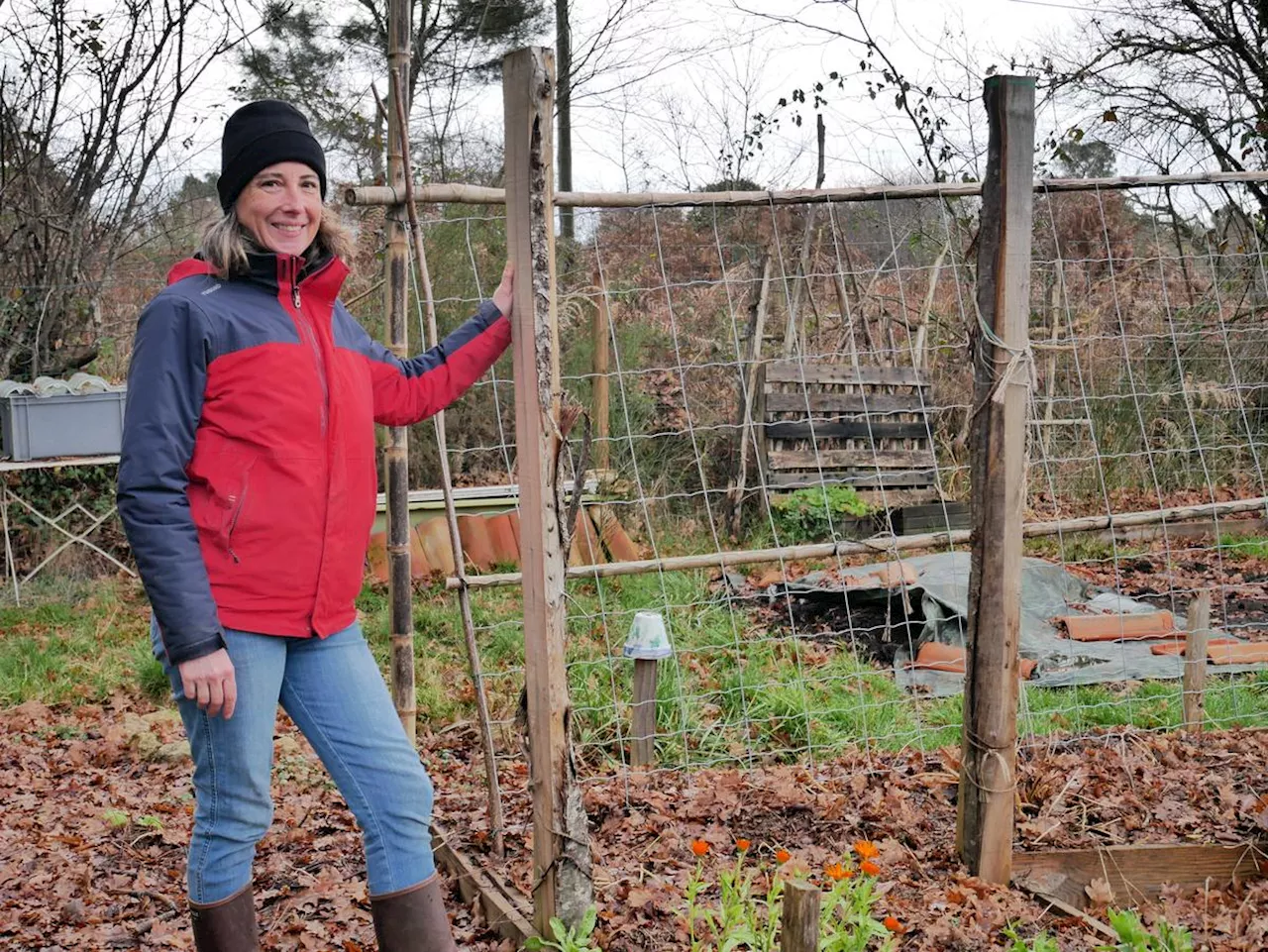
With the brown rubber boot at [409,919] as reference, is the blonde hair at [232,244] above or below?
above

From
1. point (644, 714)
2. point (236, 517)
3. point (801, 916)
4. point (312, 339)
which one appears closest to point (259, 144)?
point (312, 339)

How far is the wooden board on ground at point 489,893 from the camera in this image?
2717mm

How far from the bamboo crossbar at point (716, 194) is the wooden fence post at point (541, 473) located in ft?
1.65

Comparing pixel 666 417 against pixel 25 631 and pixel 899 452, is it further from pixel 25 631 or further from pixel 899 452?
pixel 25 631

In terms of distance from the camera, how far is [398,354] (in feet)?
9.74

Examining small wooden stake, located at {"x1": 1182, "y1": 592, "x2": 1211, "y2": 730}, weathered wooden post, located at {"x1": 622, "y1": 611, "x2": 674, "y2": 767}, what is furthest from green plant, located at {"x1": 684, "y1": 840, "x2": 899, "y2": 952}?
small wooden stake, located at {"x1": 1182, "y1": 592, "x2": 1211, "y2": 730}

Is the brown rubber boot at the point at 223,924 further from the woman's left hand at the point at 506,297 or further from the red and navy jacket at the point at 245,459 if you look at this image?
the woman's left hand at the point at 506,297

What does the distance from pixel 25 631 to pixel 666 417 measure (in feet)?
16.2

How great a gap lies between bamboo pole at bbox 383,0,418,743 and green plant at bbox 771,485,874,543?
5.25 metres

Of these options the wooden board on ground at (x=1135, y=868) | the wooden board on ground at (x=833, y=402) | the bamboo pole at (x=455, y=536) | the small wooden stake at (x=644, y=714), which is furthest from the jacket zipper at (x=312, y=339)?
the wooden board on ground at (x=833, y=402)

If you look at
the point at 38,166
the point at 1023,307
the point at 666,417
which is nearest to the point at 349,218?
the point at 38,166

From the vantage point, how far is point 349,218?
11.1 meters

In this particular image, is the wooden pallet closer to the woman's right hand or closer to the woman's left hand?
→ the woman's left hand

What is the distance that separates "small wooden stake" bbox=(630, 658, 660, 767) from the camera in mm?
4078
